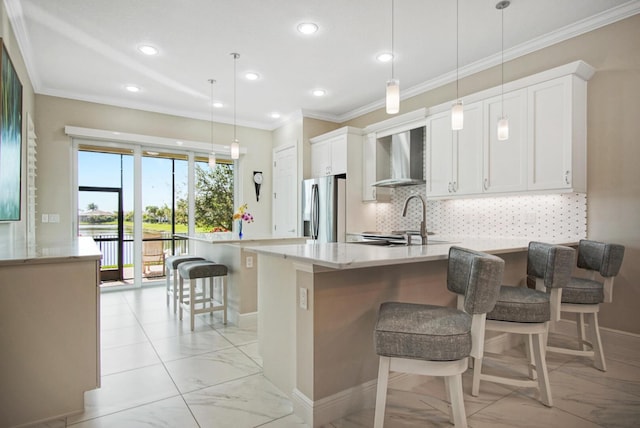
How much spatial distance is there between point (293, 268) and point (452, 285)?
2.93ft

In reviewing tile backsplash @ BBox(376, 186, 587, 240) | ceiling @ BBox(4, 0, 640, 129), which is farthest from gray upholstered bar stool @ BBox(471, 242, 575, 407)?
ceiling @ BBox(4, 0, 640, 129)

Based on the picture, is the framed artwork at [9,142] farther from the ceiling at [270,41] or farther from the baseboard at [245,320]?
the baseboard at [245,320]

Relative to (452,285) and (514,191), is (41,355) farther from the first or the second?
(514,191)

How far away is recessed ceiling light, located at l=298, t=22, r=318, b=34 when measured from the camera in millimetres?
3113

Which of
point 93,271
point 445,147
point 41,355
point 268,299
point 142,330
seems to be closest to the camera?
point 41,355

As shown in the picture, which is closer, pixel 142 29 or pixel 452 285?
pixel 452 285

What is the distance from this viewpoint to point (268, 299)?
7.60ft

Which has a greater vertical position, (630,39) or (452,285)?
(630,39)

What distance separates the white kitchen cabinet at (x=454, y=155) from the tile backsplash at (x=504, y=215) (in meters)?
0.27

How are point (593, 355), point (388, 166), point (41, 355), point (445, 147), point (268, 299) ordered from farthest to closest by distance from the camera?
point (388, 166)
point (445, 147)
point (593, 355)
point (268, 299)
point (41, 355)

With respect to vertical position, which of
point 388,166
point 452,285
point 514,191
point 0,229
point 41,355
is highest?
point 388,166

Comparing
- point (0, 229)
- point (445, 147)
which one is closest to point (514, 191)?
point (445, 147)

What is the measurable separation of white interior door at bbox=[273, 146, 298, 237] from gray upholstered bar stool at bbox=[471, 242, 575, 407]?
4018 mm

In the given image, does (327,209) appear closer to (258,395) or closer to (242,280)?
(242,280)
